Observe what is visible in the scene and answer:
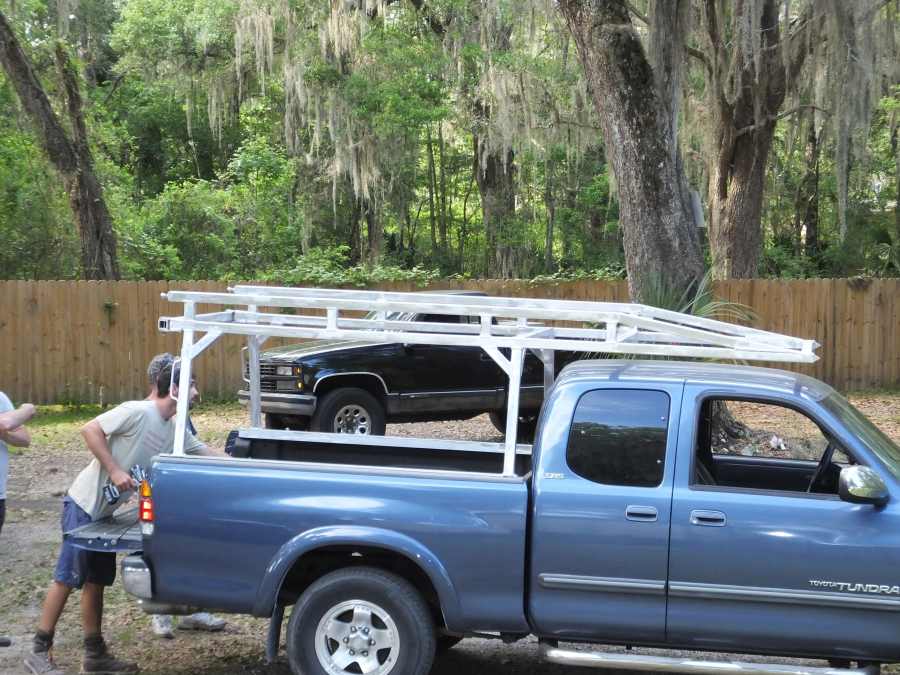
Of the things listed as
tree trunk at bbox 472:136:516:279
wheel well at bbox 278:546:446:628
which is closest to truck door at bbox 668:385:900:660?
wheel well at bbox 278:546:446:628

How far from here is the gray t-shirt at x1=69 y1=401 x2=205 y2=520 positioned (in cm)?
560

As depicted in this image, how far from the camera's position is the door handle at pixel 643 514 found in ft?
15.6

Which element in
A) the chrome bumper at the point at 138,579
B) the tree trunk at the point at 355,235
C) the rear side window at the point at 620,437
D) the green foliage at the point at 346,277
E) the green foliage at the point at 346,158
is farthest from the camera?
the tree trunk at the point at 355,235

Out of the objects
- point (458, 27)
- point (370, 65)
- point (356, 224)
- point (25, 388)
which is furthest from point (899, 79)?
point (25, 388)

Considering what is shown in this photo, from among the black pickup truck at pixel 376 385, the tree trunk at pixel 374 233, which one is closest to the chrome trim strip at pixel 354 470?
the black pickup truck at pixel 376 385

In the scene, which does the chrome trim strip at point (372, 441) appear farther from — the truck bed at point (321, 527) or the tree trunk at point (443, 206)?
the tree trunk at point (443, 206)

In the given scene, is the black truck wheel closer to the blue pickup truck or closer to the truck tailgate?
the truck tailgate

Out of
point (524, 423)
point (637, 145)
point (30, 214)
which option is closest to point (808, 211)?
point (524, 423)

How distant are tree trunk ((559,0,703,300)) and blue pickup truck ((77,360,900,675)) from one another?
6172mm

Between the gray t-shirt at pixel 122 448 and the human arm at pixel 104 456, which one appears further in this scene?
the gray t-shirt at pixel 122 448

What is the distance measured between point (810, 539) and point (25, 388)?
1426cm

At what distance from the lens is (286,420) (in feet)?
38.8

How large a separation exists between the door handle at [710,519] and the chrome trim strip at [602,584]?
1.06ft

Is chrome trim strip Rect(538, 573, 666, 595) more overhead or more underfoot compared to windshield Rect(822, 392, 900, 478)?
more underfoot
